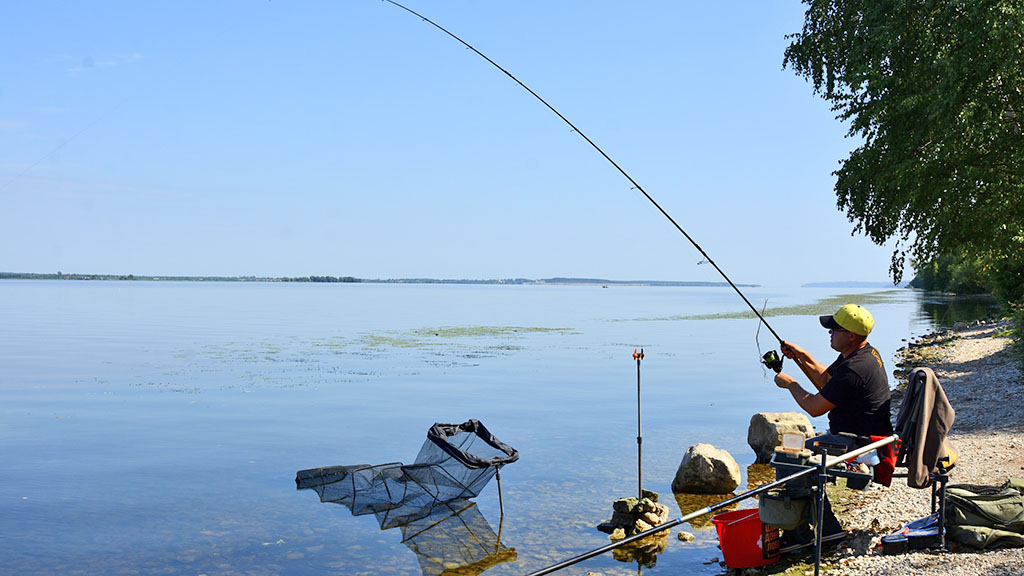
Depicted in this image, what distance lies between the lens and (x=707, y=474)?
36.9 ft

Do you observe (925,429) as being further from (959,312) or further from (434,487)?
(959,312)

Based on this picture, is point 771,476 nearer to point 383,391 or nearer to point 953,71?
point 953,71

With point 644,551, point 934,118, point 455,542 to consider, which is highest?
point 934,118

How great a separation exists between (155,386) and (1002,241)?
2054cm

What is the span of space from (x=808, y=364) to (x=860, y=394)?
50 centimetres

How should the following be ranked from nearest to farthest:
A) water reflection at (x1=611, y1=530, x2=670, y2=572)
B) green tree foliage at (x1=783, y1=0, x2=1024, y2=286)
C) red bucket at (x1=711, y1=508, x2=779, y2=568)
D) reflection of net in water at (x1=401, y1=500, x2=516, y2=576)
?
red bucket at (x1=711, y1=508, x2=779, y2=568)
water reflection at (x1=611, y1=530, x2=670, y2=572)
reflection of net in water at (x1=401, y1=500, x2=516, y2=576)
green tree foliage at (x1=783, y1=0, x2=1024, y2=286)

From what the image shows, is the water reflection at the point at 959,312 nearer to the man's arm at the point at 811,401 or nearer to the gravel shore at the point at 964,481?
the gravel shore at the point at 964,481

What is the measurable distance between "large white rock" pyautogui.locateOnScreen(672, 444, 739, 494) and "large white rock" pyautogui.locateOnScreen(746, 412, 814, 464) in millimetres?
1895

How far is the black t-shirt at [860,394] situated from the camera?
673 cm

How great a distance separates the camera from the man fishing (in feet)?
22.1

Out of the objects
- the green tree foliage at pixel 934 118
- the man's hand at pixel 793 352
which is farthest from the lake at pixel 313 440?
the green tree foliage at pixel 934 118

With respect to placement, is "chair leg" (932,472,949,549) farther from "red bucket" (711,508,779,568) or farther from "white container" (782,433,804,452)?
"red bucket" (711,508,779,568)

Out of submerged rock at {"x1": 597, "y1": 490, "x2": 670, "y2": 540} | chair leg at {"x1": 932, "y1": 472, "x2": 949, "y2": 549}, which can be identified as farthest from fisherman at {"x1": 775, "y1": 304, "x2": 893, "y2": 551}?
submerged rock at {"x1": 597, "y1": 490, "x2": 670, "y2": 540}

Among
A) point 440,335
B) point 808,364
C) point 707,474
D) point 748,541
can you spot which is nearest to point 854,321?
point 808,364
